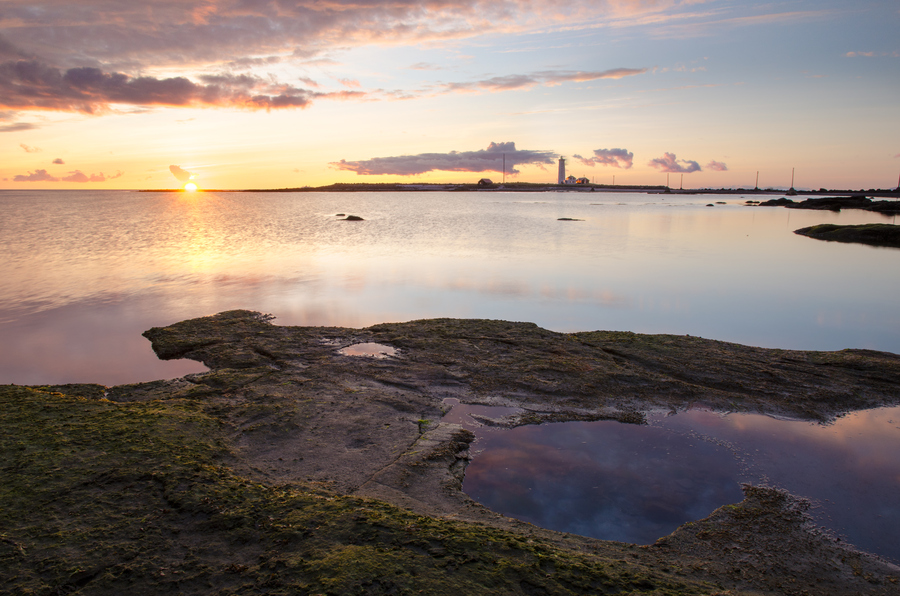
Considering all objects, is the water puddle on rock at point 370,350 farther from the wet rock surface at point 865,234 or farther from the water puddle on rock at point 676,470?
the wet rock surface at point 865,234

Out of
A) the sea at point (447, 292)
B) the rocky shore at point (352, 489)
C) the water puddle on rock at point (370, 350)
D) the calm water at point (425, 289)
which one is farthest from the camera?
the calm water at point (425, 289)

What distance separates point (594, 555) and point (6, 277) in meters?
26.0

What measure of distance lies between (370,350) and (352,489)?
18.1 feet

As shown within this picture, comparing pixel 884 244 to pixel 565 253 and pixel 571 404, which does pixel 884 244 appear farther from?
pixel 571 404

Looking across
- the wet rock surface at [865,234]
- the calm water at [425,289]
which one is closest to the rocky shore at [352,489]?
the calm water at [425,289]

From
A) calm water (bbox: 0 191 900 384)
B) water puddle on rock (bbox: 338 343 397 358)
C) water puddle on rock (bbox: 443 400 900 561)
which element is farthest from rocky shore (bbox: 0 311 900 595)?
calm water (bbox: 0 191 900 384)

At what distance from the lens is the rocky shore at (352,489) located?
12.1 feet

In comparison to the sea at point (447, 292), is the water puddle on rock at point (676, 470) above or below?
below

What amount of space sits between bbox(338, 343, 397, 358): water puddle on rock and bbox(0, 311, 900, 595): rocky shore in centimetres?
61

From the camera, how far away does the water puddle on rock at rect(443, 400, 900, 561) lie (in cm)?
522

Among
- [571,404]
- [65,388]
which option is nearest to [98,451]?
[65,388]

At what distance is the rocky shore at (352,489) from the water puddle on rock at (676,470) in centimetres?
30

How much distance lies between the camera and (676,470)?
20.3ft

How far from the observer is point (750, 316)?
15.3 m
